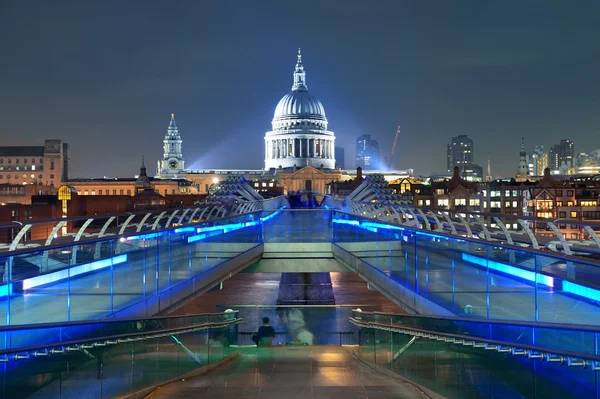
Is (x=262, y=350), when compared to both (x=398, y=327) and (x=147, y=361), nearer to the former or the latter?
(x=398, y=327)

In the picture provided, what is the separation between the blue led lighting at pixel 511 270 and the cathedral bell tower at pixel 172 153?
591ft

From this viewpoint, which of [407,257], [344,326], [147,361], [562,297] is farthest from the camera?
[344,326]

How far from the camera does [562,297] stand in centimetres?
720

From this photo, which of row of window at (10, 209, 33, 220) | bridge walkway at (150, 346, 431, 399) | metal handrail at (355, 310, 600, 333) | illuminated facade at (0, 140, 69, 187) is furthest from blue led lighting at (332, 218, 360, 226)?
illuminated facade at (0, 140, 69, 187)

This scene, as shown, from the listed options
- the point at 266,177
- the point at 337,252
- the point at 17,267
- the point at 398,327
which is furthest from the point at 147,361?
the point at 266,177

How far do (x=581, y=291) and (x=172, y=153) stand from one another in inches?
7424

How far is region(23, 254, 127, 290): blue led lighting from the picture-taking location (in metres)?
7.66

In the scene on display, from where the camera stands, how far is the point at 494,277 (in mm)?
8578

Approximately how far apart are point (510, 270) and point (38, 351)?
16.5ft

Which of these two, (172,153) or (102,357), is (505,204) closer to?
(172,153)

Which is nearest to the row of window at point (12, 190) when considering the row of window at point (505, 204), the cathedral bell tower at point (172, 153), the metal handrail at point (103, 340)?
the cathedral bell tower at point (172, 153)

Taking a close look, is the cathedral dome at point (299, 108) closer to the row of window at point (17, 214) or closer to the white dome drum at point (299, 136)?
the white dome drum at point (299, 136)

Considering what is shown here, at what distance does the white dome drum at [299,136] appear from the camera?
593 ft

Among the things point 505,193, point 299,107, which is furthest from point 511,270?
point 299,107
